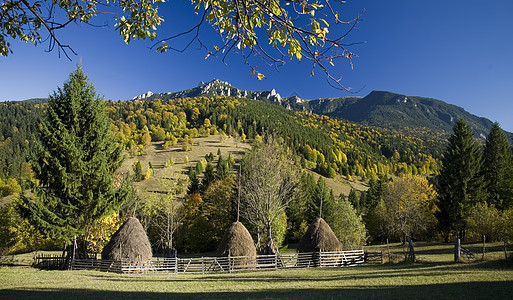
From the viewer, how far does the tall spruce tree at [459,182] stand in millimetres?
31219

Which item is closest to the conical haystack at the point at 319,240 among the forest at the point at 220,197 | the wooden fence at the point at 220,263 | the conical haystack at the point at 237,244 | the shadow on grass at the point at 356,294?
the wooden fence at the point at 220,263

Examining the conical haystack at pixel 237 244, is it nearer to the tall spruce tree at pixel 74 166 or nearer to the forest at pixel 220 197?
the forest at pixel 220 197

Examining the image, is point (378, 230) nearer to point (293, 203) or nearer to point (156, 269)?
point (293, 203)

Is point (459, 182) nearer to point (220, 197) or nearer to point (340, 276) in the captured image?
point (340, 276)

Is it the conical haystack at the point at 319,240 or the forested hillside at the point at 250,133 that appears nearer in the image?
the conical haystack at the point at 319,240

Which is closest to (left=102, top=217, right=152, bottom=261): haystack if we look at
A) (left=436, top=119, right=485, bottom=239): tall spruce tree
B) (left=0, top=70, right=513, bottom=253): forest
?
(left=0, top=70, right=513, bottom=253): forest

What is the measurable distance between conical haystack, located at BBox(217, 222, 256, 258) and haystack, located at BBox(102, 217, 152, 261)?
4.63 metres

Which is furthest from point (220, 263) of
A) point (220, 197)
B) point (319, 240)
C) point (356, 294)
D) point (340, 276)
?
point (220, 197)

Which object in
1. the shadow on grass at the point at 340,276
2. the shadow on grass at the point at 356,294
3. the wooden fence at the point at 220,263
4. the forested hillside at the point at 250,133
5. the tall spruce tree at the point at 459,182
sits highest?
the forested hillside at the point at 250,133

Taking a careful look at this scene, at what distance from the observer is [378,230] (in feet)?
150

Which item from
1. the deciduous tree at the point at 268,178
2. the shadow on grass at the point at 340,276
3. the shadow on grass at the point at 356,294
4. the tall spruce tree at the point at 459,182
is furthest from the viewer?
the tall spruce tree at the point at 459,182

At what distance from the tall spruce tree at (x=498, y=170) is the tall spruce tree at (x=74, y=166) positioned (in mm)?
35565

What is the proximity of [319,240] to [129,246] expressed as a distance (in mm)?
12384

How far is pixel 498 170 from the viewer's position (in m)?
33.2
